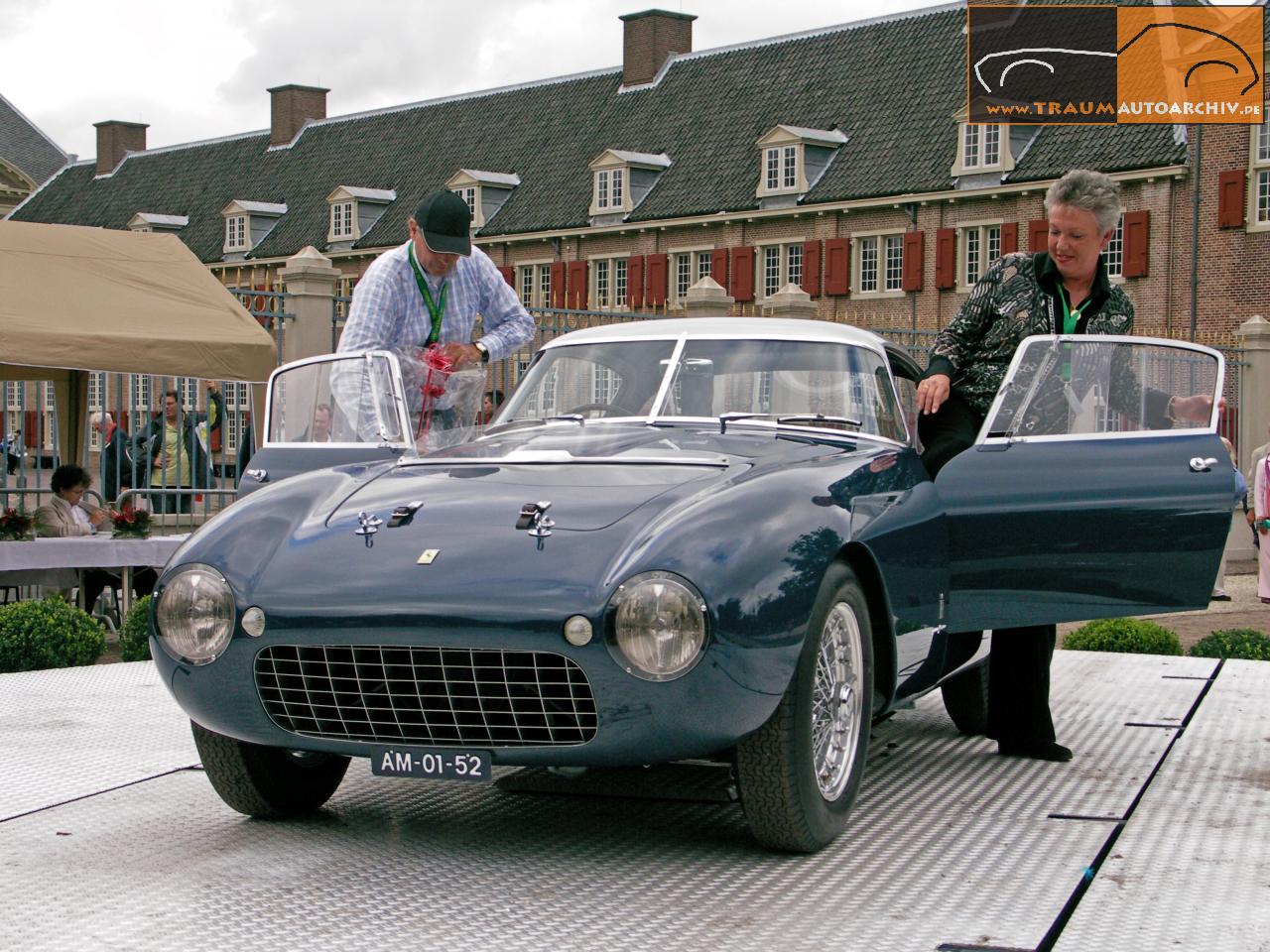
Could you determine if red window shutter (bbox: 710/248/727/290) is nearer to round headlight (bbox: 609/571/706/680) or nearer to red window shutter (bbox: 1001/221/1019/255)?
red window shutter (bbox: 1001/221/1019/255)

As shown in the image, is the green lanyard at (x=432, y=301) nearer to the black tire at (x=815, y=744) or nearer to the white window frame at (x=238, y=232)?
the black tire at (x=815, y=744)

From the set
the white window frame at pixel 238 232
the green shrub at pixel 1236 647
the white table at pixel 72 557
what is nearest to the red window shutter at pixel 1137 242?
the green shrub at pixel 1236 647

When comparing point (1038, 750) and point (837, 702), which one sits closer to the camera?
point (837, 702)

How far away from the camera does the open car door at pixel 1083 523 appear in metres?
5.49

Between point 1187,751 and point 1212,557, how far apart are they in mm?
1138

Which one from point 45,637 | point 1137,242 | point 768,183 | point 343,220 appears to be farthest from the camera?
point 343,220

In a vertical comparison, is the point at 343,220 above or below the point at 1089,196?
above

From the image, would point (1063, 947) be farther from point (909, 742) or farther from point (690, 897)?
point (909, 742)

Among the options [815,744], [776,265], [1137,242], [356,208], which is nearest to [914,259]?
[776,265]

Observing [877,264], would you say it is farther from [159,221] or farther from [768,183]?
[159,221]

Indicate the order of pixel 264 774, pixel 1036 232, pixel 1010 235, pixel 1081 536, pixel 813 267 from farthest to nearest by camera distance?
pixel 813 267
pixel 1010 235
pixel 1036 232
pixel 1081 536
pixel 264 774

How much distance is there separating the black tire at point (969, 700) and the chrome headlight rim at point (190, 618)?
124 inches

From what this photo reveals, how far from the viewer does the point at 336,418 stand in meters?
6.14

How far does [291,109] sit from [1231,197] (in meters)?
41.2
